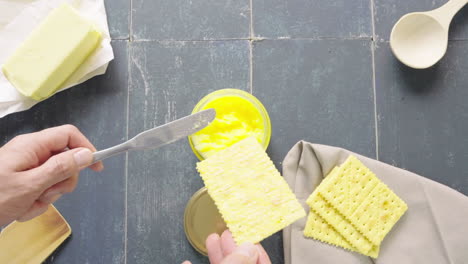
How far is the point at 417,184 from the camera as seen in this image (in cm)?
124

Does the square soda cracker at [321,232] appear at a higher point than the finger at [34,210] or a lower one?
lower

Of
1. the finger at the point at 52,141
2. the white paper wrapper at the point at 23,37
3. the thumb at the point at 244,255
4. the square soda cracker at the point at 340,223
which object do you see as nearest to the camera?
the thumb at the point at 244,255

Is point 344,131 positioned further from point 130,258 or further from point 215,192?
point 130,258

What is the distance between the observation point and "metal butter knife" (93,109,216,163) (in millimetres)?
1073

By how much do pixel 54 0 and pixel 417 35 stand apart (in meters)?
1.10

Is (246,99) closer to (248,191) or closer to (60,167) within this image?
(248,191)

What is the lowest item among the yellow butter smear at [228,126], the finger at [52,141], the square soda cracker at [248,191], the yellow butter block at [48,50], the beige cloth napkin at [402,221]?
the beige cloth napkin at [402,221]

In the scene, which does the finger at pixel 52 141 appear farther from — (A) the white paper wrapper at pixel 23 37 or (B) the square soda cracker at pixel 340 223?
(B) the square soda cracker at pixel 340 223

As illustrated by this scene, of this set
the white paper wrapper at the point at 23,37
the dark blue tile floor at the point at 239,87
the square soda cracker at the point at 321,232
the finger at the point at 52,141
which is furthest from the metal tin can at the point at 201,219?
the white paper wrapper at the point at 23,37

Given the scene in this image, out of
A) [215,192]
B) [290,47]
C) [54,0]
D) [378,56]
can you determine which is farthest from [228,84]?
[54,0]

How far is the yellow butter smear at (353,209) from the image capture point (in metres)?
1.21

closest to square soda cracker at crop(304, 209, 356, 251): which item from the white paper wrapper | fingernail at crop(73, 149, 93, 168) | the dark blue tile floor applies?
the dark blue tile floor

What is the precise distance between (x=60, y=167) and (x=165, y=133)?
26 cm

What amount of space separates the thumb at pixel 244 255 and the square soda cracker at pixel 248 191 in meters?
0.08
